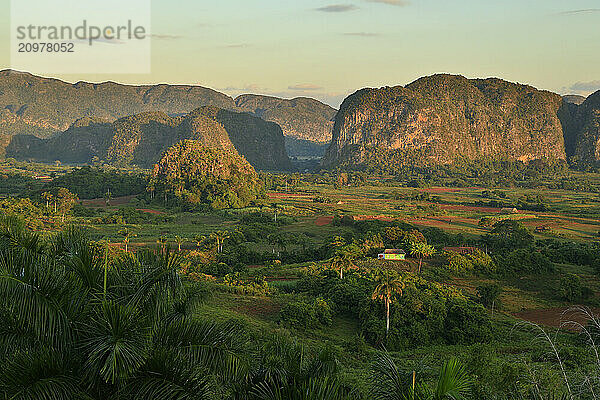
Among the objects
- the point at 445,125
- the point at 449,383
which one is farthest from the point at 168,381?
the point at 445,125

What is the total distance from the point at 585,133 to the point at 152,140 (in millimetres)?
120366

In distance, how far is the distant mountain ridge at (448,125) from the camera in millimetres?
145750

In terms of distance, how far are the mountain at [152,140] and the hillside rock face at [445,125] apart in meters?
22.6

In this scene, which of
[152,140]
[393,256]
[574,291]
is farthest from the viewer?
[152,140]

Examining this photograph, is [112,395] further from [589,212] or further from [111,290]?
[589,212]

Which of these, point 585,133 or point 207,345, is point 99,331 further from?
point 585,133

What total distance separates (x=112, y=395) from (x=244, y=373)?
1.35 meters

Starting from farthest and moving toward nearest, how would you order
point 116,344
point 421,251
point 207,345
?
point 421,251
point 207,345
point 116,344

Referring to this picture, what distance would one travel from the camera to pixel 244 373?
18.7 ft

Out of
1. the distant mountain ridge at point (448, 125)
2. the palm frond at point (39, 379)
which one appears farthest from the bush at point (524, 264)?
the distant mountain ridge at point (448, 125)

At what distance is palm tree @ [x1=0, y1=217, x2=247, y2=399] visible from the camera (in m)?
4.83

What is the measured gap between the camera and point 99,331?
16.5 feet

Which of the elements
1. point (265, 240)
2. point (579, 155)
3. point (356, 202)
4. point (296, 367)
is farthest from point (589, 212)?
point (579, 155)

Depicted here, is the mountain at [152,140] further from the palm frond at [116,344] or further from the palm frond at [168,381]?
the palm frond at [116,344]
